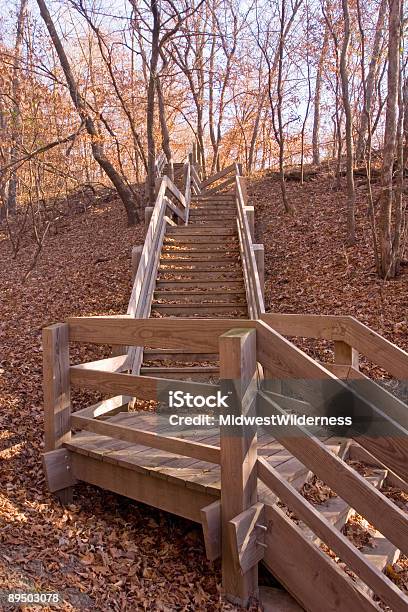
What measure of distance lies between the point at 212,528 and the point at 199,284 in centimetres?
536

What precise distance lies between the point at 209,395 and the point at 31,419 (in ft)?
9.74

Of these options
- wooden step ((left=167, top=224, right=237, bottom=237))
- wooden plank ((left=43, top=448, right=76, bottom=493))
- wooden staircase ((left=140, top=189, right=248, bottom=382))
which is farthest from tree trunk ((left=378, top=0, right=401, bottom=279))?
wooden plank ((left=43, top=448, right=76, bottom=493))

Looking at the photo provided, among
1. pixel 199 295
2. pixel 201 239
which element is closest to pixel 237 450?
pixel 199 295

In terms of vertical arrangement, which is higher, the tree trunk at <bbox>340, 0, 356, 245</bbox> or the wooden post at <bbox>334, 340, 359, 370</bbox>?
the tree trunk at <bbox>340, 0, 356, 245</bbox>

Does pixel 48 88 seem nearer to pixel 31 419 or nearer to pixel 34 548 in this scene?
pixel 31 419

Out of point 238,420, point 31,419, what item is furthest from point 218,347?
point 31,419

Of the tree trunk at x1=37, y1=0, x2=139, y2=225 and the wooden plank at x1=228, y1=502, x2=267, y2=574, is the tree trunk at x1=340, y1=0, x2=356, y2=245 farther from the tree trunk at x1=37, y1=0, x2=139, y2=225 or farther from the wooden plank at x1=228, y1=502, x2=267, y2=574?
the wooden plank at x1=228, y1=502, x2=267, y2=574

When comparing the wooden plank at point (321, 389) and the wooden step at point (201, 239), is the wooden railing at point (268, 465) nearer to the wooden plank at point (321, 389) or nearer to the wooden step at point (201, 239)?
the wooden plank at point (321, 389)

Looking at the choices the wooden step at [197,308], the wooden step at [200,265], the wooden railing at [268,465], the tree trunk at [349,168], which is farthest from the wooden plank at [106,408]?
the tree trunk at [349,168]

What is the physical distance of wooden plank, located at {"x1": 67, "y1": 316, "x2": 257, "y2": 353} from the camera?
349 centimetres

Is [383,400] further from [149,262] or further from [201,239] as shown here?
[201,239]

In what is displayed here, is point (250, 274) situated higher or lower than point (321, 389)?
higher

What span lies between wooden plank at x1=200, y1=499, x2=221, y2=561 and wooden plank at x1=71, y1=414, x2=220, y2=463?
1.00 feet

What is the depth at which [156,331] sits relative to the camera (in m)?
3.75
